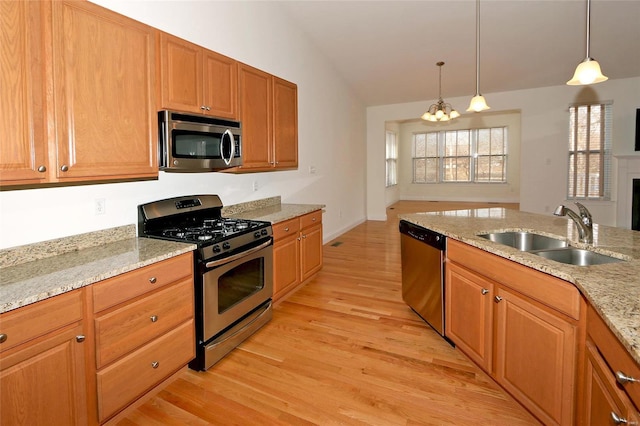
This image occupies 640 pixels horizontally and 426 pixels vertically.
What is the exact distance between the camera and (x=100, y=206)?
2406mm

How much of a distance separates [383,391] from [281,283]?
151 centimetres

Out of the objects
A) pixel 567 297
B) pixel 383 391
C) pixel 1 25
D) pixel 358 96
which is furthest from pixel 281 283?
pixel 358 96

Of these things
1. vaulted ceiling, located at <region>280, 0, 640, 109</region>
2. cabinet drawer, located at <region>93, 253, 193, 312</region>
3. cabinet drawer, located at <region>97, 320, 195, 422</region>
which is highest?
vaulted ceiling, located at <region>280, 0, 640, 109</region>

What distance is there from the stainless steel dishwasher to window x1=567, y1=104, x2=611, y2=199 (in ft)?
18.4

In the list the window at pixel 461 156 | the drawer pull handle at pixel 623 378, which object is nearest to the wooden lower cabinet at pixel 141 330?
the drawer pull handle at pixel 623 378

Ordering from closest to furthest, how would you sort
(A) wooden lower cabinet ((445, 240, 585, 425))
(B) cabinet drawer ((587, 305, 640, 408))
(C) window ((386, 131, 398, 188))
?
(B) cabinet drawer ((587, 305, 640, 408))
(A) wooden lower cabinet ((445, 240, 585, 425))
(C) window ((386, 131, 398, 188))

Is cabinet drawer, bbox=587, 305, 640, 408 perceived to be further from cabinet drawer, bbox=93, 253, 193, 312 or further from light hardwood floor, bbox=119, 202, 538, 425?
cabinet drawer, bbox=93, 253, 193, 312

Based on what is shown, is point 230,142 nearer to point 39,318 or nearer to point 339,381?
point 39,318

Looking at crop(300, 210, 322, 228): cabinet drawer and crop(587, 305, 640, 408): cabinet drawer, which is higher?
crop(300, 210, 322, 228): cabinet drawer

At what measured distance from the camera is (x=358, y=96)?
7789 mm

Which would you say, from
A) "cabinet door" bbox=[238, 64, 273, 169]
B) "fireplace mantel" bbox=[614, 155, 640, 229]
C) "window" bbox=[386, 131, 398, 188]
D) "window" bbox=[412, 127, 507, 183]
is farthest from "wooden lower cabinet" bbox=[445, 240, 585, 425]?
"window" bbox=[412, 127, 507, 183]

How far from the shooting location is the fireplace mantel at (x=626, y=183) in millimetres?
6326

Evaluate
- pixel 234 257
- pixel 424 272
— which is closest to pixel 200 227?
pixel 234 257

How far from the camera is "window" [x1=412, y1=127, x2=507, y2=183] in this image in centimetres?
1176
